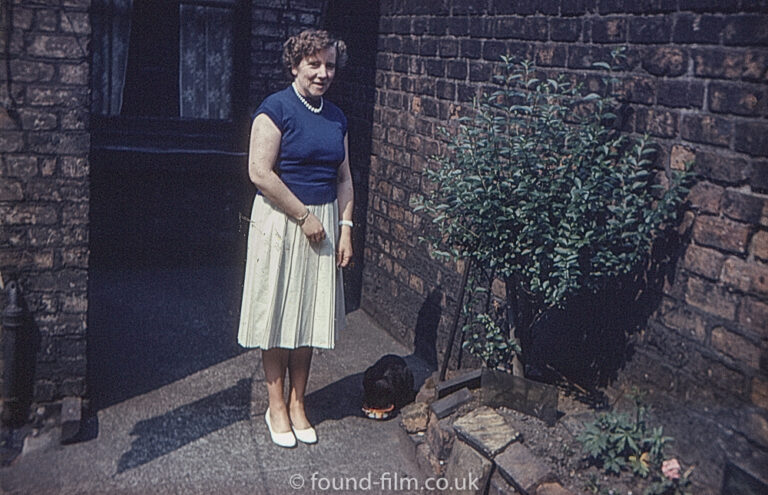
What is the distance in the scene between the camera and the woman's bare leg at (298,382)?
435 cm

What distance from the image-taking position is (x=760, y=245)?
9.98ft

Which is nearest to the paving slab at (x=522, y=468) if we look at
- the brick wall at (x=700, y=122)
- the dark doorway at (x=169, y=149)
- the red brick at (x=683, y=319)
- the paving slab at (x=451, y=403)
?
the paving slab at (x=451, y=403)

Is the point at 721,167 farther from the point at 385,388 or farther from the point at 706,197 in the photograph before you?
the point at 385,388

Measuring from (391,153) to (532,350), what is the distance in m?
2.05

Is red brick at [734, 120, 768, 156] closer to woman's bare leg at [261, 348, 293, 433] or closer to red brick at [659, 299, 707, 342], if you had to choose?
red brick at [659, 299, 707, 342]

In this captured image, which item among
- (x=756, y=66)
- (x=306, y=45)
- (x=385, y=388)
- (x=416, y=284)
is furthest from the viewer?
(x=416, y=284)

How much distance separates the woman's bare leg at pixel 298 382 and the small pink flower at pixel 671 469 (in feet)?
6.20

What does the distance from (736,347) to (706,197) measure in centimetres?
60

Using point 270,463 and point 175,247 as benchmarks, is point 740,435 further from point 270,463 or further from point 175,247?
point 175,247

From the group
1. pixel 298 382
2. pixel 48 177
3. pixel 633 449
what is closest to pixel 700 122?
pixel 633 449

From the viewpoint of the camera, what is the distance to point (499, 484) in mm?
3520

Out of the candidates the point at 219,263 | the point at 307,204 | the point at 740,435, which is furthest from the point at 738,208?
the point at 219,263

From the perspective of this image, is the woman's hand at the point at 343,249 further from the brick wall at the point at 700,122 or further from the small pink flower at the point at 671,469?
the small pink flower at the point at 671,469

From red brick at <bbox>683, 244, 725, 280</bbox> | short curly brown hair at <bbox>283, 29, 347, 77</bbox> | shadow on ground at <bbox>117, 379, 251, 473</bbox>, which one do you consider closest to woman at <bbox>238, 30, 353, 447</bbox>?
short curly brown hair at <bbox>283, 29, 347, 77</bbox>
